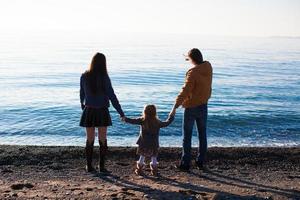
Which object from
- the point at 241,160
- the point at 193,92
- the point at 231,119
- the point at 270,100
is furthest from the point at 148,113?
the point at 270,100

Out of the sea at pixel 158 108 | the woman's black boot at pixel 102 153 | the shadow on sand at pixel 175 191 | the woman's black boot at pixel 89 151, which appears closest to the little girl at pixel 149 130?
the shadow on sand at pixel 175 191

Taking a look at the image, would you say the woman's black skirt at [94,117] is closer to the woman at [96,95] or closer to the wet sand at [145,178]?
the woman at [96,95]

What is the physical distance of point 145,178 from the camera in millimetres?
8383

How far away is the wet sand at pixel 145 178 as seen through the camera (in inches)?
287

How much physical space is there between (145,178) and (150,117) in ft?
3.62

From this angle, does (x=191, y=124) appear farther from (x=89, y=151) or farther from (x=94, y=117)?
(x=89, y=151)

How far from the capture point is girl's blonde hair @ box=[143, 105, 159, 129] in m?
8.27

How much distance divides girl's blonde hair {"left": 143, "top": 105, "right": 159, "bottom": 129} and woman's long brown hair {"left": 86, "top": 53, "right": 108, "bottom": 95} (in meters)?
0.87

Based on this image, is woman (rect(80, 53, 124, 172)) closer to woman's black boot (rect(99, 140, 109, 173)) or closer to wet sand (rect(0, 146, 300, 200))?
woman's black boot (rect(99, 140, 109, 173))

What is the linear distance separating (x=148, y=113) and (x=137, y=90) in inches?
915

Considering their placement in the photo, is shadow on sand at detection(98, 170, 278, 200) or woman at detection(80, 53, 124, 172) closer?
shadow on sand at detection(98, 170, 278, 200)

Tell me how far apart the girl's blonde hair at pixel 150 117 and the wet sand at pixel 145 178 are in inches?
38.2

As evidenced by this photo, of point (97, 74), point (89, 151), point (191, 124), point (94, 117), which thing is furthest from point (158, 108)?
point (97, 74)

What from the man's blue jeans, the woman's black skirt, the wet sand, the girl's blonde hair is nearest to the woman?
the woman's black skirt
